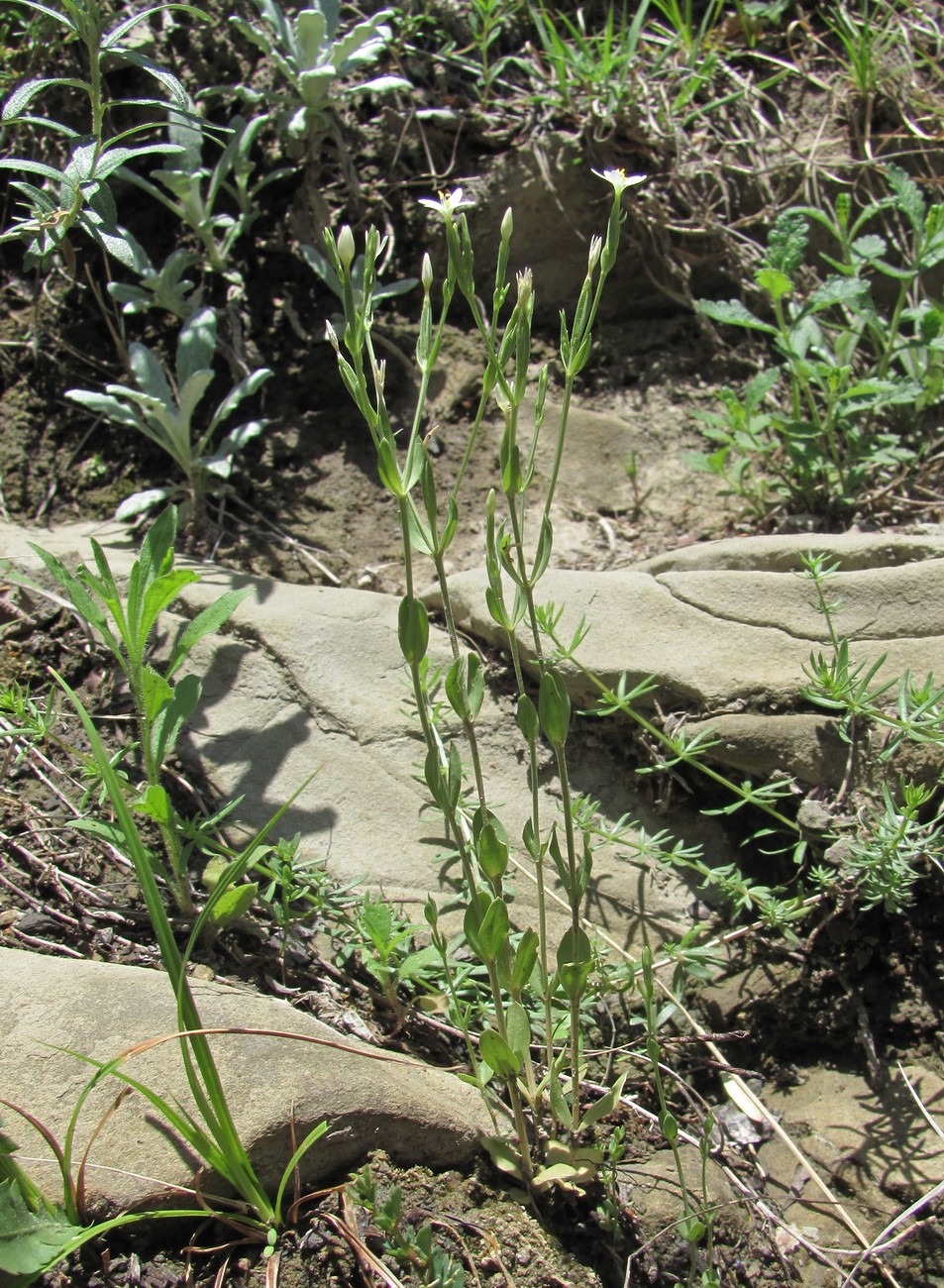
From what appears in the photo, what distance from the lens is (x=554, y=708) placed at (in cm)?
155

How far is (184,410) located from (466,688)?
68.7 inches

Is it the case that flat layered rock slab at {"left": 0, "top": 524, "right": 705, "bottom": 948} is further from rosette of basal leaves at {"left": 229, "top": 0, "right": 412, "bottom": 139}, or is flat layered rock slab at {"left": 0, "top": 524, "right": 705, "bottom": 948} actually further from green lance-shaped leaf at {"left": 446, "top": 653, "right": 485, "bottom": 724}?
rosette of basal leaves at {"left": 229, "top": 0, "right": 412, "bottom": 139}

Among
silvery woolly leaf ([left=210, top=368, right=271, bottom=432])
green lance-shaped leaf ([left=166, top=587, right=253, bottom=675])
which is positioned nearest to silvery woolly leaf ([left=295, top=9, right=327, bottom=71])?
silvery woolly leaf ([left=210, top=368, right=271, bottom=432])

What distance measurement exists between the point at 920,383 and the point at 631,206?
3.82ft

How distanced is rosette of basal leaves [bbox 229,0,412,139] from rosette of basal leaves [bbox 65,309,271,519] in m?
0.76

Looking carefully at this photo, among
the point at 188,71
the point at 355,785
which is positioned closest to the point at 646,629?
the point at 355,785

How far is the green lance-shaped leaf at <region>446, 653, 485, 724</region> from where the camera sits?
1529mm

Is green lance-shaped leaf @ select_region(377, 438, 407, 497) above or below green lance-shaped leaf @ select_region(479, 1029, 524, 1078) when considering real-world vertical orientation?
above

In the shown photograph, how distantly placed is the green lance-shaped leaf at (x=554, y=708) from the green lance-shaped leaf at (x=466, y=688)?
10cm

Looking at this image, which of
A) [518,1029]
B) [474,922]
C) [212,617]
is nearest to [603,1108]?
[518,1029]

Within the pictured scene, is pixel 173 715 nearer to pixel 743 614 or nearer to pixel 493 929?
pixel 493 929

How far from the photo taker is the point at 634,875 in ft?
8.03

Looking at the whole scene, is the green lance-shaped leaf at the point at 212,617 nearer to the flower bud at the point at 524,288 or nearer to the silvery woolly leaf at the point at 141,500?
the silvery woolly leaf at the point at 141,500

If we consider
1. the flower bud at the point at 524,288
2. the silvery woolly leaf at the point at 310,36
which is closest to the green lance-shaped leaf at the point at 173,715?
the flower bud at the point at 524,288
